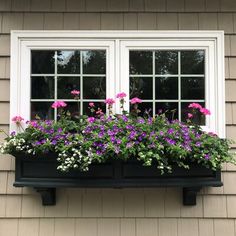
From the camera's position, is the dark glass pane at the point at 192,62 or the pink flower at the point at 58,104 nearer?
the pink flower at the point at 58,104

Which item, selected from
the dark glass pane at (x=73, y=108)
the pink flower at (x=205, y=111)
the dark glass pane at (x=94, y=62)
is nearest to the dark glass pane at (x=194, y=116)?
the pink flower at (x=205, y=111)

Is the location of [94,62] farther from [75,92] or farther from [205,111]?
[205,111]

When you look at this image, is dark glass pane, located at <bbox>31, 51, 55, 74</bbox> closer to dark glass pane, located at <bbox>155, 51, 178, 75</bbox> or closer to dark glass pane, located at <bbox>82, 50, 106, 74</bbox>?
dark glass pane, located at <bbox>82, 50, 106, 74</bbox>

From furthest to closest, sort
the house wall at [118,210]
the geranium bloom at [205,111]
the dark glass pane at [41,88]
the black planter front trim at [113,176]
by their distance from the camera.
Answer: the dark glass pane at [41,88] → the house wall at [118,210] → the geranium bloom at [205,111] → the black planter front trim at [113,176]

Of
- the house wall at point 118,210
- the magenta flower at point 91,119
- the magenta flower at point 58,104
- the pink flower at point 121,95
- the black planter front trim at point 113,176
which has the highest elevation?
the pink flower at point 121,95

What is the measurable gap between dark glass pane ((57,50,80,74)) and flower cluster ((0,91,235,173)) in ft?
1.25

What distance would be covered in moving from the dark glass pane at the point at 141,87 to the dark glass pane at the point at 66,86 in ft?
1.39

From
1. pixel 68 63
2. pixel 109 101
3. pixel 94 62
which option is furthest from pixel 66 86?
pixel 109 101

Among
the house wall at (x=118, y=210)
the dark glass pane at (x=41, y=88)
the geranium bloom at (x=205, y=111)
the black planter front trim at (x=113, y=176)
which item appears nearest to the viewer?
the black planter front trim at (x=113, y=176)

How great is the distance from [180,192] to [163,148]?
0.56 metres

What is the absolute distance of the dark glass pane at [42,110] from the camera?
3.16 metres

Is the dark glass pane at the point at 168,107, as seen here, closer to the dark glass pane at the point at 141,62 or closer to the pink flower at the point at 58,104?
the dark glass pane at the point at 141,62

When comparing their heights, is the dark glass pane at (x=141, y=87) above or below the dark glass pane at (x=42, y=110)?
above

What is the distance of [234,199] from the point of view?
3.09 meters
